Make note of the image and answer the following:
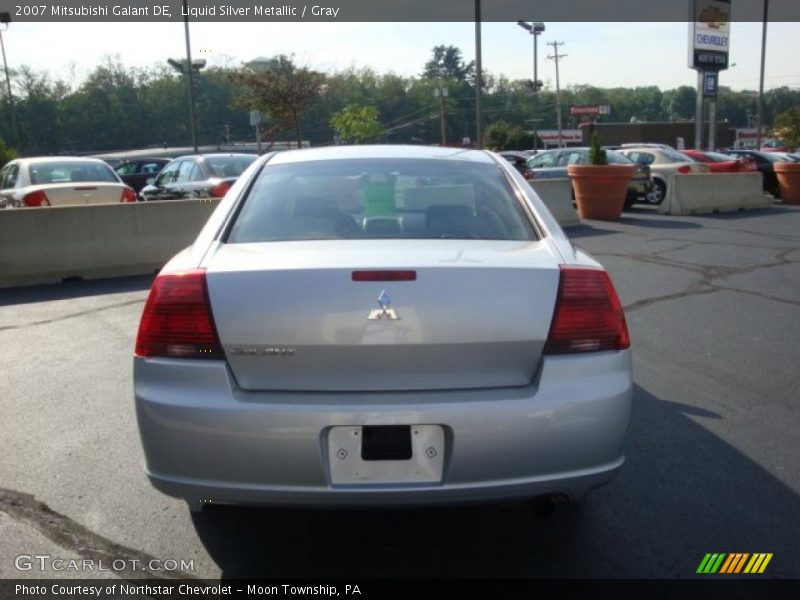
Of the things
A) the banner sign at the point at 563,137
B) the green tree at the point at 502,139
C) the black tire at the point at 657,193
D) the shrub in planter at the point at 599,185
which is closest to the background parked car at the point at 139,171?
the shrub in planter at the point at 599,185

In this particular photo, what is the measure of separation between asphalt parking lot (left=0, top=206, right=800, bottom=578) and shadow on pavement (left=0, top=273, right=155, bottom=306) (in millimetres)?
1805

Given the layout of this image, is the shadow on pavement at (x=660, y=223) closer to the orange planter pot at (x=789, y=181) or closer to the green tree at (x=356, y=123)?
the orange planter pot at (x=789, y=181)

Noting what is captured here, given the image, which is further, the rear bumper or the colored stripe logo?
the colored stripe logo

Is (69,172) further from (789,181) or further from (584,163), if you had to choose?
(789,181)

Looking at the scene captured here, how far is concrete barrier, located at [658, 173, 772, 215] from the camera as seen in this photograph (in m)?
16.4

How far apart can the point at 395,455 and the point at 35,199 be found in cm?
1010

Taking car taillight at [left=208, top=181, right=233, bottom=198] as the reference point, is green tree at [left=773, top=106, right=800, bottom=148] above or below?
above

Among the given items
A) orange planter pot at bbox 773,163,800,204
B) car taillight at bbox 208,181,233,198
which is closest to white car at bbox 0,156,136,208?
car taillight at bbox 208,181,233,198

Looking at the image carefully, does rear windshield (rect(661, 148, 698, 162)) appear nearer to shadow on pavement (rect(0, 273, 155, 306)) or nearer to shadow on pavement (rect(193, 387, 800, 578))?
shadow on pavement (rect(0, 273, 155, 306))

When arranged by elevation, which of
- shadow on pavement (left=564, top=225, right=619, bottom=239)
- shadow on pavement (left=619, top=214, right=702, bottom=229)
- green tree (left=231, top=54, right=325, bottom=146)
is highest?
green tree (left=231, top=54, right=325, bottom=146)

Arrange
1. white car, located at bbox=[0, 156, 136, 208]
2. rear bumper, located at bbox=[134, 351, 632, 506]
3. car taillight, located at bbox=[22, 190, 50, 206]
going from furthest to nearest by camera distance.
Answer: white car, located at bbox=[0, 156, 136, 208] < car taillight, located at bbox=[22, 190, 50, 206] < rear bumper, located at bbox=[134, 351, 632, 506]

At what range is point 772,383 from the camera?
5.05 m

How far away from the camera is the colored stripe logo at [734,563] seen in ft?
9.34

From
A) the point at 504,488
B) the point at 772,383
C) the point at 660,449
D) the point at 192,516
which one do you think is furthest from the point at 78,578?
the point at 772,383
